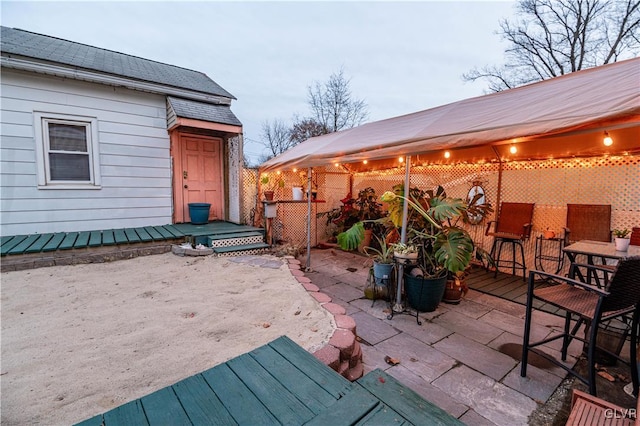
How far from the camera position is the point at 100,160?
196 inches

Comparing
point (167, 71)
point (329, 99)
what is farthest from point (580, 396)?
point (329, 99)

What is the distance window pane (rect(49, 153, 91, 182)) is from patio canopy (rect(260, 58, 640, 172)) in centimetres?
367

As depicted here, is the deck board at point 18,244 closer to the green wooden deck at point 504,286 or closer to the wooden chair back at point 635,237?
the green wooden deck at point 504,286

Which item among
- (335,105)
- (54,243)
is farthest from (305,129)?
(54,243)

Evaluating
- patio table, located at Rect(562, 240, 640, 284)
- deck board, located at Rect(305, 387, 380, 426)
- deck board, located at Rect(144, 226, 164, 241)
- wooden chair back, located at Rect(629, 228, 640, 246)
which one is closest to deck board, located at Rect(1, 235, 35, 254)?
deck board, located at Rect(144, 226, 164, 241)

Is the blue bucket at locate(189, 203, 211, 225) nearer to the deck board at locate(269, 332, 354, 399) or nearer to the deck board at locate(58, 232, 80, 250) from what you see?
the deck board at locate(58, 232, 80, 250)

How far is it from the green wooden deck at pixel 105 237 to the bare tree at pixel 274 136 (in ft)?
46.4

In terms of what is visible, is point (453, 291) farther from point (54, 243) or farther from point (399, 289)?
point (54, 243)

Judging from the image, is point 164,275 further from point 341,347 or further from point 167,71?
point 167,71

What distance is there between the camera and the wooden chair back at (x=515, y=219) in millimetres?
4253

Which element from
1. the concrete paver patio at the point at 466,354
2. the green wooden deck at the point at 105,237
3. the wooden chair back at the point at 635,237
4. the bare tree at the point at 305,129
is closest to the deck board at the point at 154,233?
the green wooden deck at the point at 105,237

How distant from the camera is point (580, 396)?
1.31 m

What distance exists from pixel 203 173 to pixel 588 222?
277 inches

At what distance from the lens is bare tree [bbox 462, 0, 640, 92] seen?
8.72 metres
